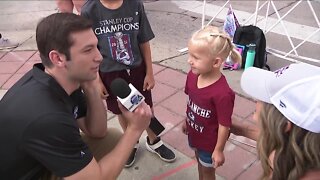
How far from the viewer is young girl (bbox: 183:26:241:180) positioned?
216cm

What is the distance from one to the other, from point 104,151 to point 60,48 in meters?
0.79

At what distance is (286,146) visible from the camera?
1529 mm

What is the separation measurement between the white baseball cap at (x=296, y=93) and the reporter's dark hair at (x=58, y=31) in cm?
94

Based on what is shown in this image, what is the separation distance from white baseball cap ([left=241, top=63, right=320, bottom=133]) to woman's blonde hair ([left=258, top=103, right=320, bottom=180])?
44mm

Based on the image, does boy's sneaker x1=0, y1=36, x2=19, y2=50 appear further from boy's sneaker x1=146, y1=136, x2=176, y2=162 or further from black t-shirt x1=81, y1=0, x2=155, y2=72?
boy's sneaker x1=146, y1=136, x2=176, y2=162

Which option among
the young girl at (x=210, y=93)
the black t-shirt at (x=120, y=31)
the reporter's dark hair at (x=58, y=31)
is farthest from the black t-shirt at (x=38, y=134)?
the black t-shirt at (x=120, y=31)

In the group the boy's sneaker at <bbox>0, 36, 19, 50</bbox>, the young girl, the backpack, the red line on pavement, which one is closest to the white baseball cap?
the young girl

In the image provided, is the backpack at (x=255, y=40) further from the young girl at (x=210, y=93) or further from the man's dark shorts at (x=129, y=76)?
the young girl at (x=210, y=93)

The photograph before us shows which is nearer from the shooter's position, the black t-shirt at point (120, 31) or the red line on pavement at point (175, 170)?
the black t-shirt at point (120, 31)

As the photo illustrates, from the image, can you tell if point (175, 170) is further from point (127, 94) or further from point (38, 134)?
point (38, 134)

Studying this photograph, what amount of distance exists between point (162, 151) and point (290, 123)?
1678mm

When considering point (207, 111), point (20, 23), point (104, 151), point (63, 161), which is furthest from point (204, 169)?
point (20, 23)

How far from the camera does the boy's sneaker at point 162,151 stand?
120 inches

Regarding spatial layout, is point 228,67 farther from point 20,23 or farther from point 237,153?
point 20,23
